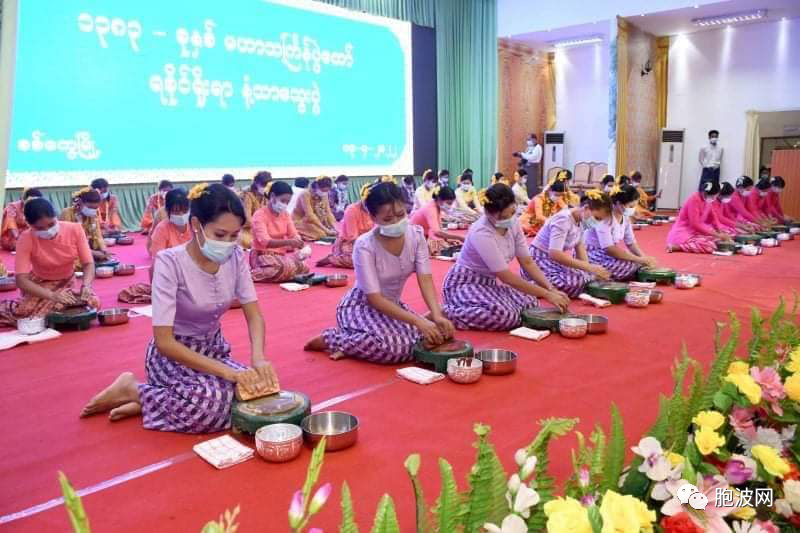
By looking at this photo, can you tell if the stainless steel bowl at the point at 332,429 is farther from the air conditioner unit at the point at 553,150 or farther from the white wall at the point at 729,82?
the air conditioner unit at the point at 553,150

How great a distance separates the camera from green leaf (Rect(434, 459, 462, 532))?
0.89 metres

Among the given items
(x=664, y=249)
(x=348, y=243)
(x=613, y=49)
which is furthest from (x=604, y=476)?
(x=613, y=49)

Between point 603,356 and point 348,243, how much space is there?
9.69 feet

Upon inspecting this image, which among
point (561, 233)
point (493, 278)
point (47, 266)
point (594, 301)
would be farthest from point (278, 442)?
point (594, 301)

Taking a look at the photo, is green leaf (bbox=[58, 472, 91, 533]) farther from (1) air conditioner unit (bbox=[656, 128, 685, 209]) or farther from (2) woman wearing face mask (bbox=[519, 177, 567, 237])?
(1) air conditioner unit (bbox=[656, 128, 685, 209])

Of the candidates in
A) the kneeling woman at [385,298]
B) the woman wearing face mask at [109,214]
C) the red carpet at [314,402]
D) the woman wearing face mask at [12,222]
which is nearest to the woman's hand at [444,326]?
the kneeling woman at [385,298]

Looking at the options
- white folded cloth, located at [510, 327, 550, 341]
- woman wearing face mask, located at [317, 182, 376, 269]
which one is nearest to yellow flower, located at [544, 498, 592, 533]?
white folded cloth, located at [510, 327, 550, 341]

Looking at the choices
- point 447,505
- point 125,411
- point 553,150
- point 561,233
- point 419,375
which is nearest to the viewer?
point 447,505

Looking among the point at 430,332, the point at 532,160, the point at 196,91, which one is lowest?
the point at 430,332

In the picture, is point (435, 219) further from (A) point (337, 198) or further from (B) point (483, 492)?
(B) point (483, 492)

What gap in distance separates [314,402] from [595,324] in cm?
158

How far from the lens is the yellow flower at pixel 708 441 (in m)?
1.08

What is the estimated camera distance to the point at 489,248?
3.28 m

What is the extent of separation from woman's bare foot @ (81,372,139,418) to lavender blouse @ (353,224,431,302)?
972mm
